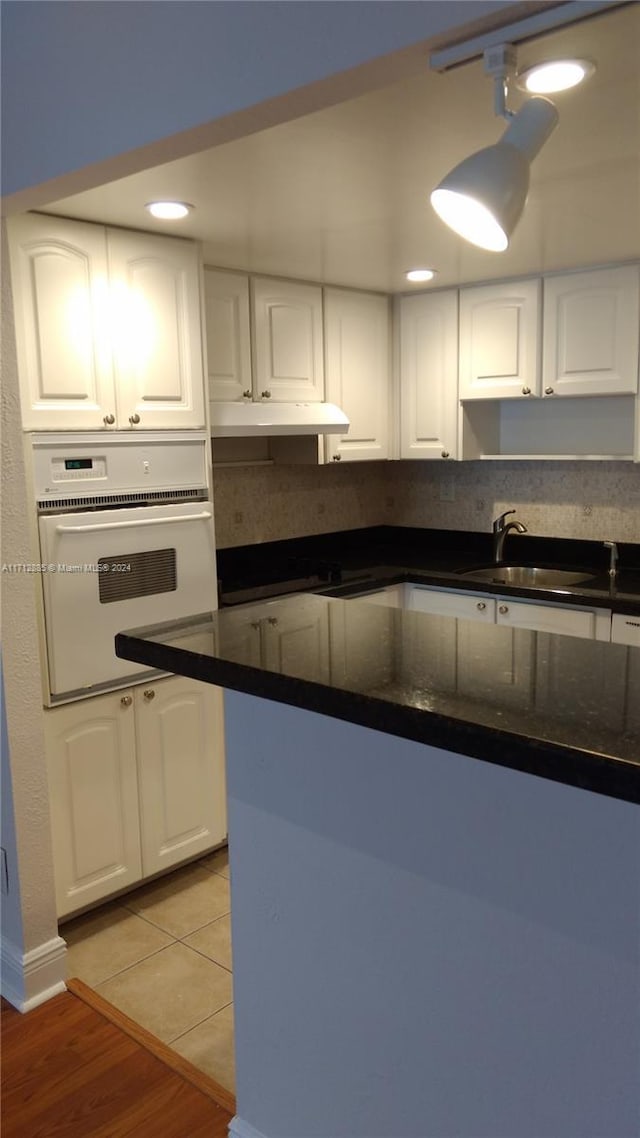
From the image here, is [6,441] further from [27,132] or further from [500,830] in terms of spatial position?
[500,830]

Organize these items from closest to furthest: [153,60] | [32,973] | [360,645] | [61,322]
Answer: [360,645] → [153,60] → [32,973] → [61,322]

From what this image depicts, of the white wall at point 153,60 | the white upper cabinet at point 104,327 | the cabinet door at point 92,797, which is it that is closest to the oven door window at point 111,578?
the cabinet door at point 92,797

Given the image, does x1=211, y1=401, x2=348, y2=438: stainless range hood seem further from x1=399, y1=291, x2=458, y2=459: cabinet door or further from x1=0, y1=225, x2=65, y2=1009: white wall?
x1=0, y1=225, x2=65, y2=1009: white wall

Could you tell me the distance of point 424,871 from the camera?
1389mm

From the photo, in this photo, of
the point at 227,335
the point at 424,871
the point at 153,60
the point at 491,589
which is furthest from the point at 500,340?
the point at 424,871

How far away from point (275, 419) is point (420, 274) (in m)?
0.93

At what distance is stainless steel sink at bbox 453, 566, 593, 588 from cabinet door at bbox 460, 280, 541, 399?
2.66 feet

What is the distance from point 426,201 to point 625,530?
1976mm

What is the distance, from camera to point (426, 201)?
2496 millimetres

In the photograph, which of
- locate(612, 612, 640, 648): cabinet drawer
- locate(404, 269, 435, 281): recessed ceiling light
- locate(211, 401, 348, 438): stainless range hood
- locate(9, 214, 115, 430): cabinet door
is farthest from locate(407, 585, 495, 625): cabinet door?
locate(9, 214, 115, 430): cabinet door

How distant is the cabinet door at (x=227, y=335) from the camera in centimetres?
330

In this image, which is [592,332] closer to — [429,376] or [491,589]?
[429,376]

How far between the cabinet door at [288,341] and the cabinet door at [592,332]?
99cm

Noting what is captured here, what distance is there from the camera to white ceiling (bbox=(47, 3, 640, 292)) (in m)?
1.69
